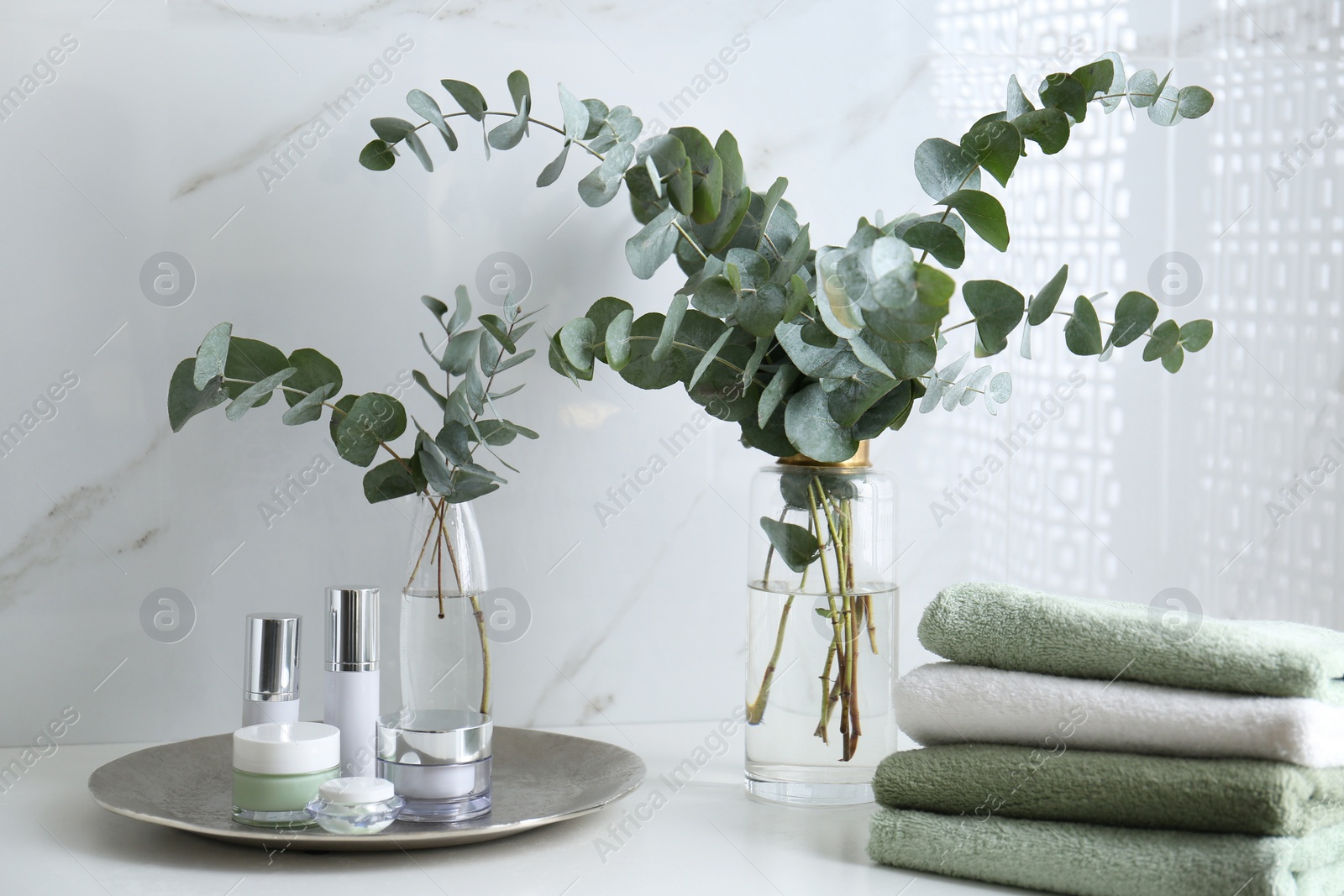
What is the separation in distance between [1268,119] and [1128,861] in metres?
0.78

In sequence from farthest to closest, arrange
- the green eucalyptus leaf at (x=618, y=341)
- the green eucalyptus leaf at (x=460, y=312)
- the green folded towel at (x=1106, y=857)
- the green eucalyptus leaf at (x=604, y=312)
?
the green eucalyptus leaf at (x=460, y=312), the green eucalyptus leaf at (x=604, y=312), the green eucalyptus leaf at (x=618, y=341), the green folded towel at (x=1106, y=857)

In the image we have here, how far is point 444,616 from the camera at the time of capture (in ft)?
2.72

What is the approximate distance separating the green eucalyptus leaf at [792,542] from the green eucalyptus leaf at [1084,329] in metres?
0.24

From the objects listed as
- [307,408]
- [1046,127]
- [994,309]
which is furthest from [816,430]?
[307,408]

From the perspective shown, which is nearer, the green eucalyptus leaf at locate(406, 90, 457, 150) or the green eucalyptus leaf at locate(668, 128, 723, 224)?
the green eucalyptus leaf at locate(668, 128, 723, 224)

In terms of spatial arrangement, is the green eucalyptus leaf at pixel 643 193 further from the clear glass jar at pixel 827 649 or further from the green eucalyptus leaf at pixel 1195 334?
the green eucalyptus leaf at pixel 1195 334

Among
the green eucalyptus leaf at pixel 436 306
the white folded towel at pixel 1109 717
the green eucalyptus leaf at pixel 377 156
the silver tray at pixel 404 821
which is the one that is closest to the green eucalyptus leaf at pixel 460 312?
the green eucalyptus leaf at pixel 436 306

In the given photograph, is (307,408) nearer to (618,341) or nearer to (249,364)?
(249,364)

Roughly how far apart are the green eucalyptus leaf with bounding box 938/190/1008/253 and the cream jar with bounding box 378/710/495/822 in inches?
18.1

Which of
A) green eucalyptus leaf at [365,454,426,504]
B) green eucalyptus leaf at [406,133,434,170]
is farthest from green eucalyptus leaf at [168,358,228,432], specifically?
green eucalyptus leaf at [406,133,434,170]

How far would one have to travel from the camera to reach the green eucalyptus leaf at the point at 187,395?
2.61 feet

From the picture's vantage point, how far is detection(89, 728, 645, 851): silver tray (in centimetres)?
71

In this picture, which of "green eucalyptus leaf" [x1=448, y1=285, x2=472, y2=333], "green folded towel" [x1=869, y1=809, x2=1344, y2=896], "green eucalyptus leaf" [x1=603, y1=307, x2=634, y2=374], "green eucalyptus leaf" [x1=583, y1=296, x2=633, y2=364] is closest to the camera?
"green folded towel" [x1=869, y1=809, x2=1344, y2=896]

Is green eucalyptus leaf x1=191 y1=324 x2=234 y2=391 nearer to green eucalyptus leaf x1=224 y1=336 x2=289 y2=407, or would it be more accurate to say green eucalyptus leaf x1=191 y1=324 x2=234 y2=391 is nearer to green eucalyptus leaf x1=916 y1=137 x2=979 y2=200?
green eucalyptus leaf x1=224 y1=336 x2=289 y2=407
